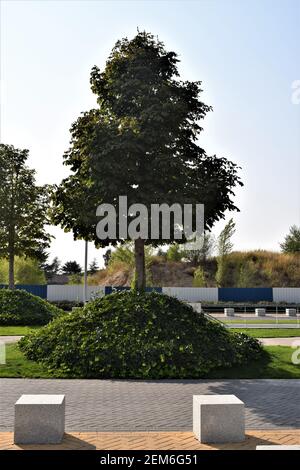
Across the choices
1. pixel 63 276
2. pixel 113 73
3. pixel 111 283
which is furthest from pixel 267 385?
pixel 63 276

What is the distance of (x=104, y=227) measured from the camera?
1662 centimetres

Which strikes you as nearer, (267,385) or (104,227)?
(267,385)

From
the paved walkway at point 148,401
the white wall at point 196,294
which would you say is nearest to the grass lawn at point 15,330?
the paved walkway at point 148,401

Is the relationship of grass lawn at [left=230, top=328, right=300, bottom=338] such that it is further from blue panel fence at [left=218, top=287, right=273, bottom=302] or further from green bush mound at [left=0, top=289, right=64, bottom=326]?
blue panel fence at [left=218, top=287, right=273, bottom=302]

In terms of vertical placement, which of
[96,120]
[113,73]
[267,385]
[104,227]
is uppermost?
[113,73]

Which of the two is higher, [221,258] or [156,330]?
[221,258]

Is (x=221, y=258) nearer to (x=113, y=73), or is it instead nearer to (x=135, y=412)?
(x=113, y=73)

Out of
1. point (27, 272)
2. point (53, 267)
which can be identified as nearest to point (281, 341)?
point (27, 272)

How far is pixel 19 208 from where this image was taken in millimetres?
38906

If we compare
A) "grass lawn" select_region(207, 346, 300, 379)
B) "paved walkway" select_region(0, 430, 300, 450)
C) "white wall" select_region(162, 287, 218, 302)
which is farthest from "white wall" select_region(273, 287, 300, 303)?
"paved walkway" select_region(0, 430, 300, 450)

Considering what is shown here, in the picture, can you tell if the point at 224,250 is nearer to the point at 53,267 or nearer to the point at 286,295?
the point at 286,295

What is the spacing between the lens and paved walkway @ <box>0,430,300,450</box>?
7.47 metres
